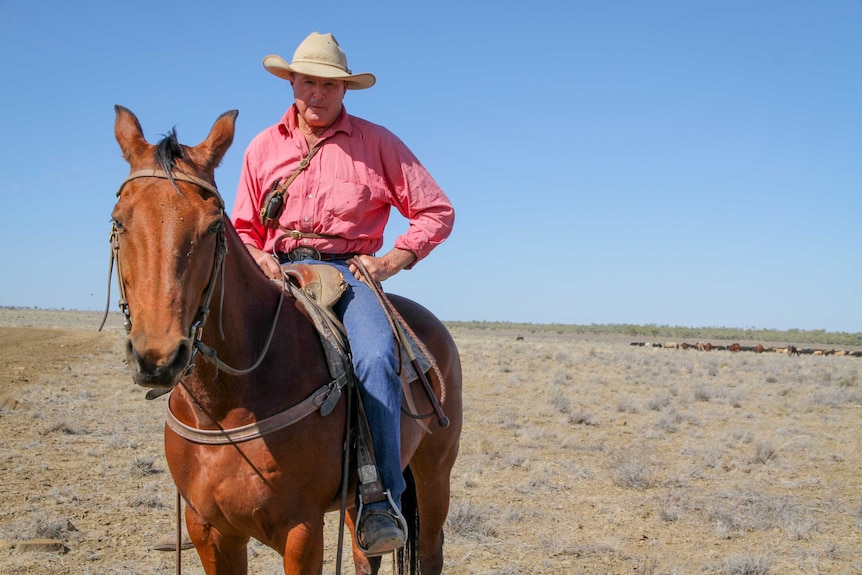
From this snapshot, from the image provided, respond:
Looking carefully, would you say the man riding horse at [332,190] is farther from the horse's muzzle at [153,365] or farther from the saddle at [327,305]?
the horse's muzzle at [153,365]

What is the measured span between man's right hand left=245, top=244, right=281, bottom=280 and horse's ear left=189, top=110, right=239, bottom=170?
2.96ft

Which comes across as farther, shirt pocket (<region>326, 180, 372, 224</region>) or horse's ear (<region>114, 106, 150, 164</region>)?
shirt pocket (<region>326, 180, 372, 224</region>)

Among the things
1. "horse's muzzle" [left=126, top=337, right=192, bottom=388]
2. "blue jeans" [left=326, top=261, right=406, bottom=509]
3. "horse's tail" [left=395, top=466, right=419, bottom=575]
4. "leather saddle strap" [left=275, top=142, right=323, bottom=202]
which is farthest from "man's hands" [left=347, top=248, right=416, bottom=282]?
"horse's muzzle" [left=126, top=337, right=192, bottom=388]

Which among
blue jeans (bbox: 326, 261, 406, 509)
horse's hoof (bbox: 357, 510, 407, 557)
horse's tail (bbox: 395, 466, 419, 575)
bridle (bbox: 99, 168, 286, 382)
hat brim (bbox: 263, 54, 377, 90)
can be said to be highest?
hat brim (bbox: 263, 54, 377, 90)

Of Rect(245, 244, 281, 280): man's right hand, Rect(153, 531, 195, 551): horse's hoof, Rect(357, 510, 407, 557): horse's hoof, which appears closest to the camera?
Rect(357, 510, 407, 557): horse's hoof

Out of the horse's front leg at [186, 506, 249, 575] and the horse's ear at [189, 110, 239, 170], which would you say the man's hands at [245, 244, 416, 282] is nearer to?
the horse's ear at [189, 110, 239, 170]

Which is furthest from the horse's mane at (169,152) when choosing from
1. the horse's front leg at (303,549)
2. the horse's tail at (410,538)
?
the horse's tail at (410,538)

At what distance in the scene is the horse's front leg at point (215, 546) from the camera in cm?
323

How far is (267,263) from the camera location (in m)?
3.70

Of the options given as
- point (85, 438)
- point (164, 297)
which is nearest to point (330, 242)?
point (164, 297)

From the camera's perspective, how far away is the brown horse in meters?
2.34

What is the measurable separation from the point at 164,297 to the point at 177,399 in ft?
3.28

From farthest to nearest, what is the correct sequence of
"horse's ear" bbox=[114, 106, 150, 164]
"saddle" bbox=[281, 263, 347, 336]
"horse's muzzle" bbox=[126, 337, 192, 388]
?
1. "saddle" bbox=[281, 263, 347, 336]
2. "horse's ear" bbox=[114, 106, 150, 164]
3. "horse's muzzle" bbox=[126, 337, 192, 388]

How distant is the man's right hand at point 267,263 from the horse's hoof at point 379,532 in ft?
4.14
